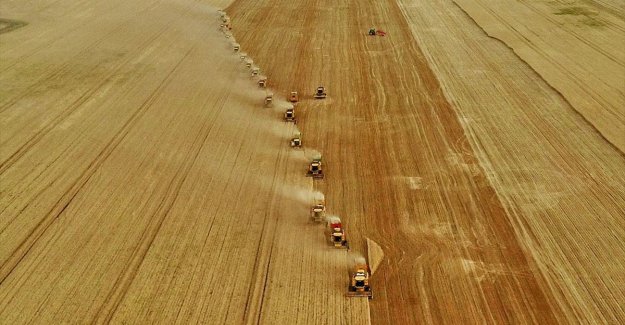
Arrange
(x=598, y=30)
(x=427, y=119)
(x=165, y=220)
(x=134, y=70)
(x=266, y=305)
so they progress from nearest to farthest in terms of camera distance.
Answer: (x=266, y=305)
(x=165, y=220)
(x=427, y=119)
(x=134, y=70)
(x=598, y=30)

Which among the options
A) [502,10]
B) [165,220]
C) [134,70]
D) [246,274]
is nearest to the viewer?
[246,274]

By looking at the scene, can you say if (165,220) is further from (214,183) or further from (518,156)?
(518,156)

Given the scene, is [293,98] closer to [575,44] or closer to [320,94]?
[320,94]

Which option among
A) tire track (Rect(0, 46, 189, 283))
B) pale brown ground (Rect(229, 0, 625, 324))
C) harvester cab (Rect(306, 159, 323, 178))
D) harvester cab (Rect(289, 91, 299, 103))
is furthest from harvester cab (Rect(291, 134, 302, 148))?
tire track (Rect(0, 46, 189, 283))

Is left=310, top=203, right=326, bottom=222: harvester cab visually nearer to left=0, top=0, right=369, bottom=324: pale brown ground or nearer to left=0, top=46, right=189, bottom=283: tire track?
left=0, top=0, right=369, bottom=324: pale brown ground

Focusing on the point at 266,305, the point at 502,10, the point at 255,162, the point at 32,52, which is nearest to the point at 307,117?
the point at 255,162

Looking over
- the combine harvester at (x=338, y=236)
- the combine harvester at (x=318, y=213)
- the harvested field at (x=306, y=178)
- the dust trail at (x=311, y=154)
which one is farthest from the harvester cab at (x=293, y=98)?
the combine harvester at (x=338, y=236)

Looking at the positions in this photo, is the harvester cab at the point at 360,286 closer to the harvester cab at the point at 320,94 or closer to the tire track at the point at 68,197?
the tire track at the point at 68,197

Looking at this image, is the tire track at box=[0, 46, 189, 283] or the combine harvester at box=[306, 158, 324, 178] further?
the combine harvester at box=[306, 158, 324, 178]
